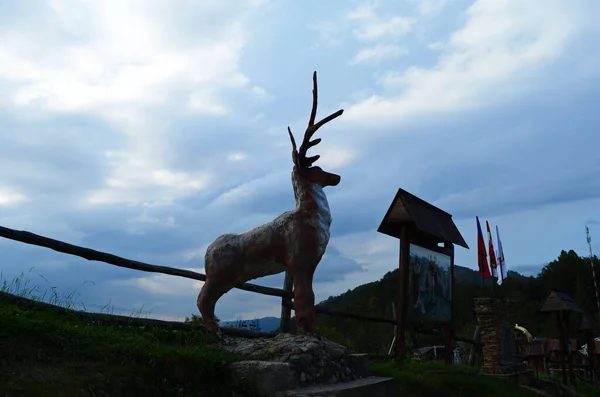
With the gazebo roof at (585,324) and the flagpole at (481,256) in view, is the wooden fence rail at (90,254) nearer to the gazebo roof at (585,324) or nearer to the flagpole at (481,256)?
the flagpole at (481,256)

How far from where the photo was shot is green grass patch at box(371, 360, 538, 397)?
21.9ft

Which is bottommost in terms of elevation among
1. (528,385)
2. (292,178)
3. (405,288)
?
(528,385)

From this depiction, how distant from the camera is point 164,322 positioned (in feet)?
17.2

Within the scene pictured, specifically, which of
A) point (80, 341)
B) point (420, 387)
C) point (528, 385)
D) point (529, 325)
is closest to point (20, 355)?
point (80, 341)

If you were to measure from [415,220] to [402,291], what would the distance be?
115 centimetres

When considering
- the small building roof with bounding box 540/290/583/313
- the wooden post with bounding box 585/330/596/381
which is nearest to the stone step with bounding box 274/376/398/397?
the small building roof with bounding box 540/290/583/313

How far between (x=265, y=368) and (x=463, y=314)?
28.7 meters

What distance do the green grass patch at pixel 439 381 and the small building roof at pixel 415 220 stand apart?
2.18m

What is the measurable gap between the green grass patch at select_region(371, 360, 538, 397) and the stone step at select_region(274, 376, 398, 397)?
1.29m

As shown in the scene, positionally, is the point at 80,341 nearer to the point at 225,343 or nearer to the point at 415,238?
the point at 225,343

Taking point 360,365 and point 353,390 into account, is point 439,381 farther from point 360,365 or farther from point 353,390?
point 353,390

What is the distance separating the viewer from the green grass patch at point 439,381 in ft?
21.9

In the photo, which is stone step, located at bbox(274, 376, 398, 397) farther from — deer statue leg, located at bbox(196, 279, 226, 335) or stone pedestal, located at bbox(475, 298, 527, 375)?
stone pedestal, located at bbox(475, 298, 527, 375)

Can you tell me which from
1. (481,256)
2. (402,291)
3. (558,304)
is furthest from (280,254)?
(558,304)
